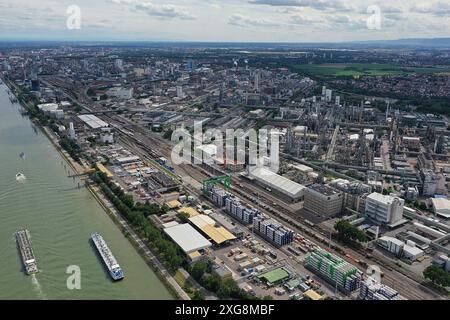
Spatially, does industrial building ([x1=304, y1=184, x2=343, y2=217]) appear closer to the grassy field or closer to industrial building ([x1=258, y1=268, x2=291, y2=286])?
industrial building ([x1=258, y1=268, x2=291, y2=286])

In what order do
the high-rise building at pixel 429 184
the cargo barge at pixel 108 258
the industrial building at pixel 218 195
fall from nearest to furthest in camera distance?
the cargo barge at pixel 108 258, the industrial building at pixel 218 195, the high-rise building at pixel 429 184

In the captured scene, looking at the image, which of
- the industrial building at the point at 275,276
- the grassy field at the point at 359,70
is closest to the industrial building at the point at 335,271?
the industrial building at the point at 275,276

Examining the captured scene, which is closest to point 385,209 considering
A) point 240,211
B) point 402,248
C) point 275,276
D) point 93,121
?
point 402,248

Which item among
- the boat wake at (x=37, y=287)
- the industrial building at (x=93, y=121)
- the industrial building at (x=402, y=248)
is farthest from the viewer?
the industrial building at (x=93, y=121)

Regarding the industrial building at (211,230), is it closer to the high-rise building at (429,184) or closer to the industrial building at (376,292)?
the industrial building at (376,292)

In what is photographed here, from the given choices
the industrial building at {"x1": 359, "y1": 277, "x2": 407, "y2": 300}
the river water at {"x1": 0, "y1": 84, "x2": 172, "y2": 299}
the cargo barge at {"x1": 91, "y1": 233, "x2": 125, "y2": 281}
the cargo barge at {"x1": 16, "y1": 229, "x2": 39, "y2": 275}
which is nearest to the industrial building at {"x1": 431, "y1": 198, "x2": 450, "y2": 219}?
the industrial building at {"x1": 359, "y1": 277, "x2": 407, "y2": 300}

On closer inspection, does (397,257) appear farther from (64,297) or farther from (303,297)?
(64,297)

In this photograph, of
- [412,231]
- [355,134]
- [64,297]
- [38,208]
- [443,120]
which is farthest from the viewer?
[443,120]

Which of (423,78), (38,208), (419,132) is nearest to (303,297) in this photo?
(38,208)
